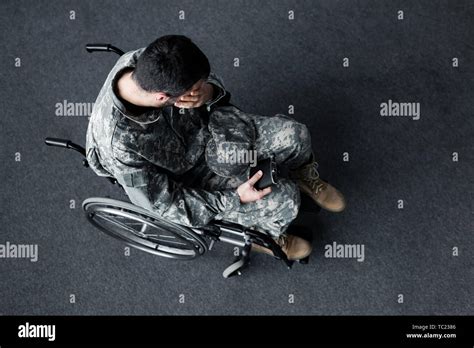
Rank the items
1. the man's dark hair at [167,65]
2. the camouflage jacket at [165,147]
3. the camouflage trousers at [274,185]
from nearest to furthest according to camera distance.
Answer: the man's dark hair at [167,65] < the camouflage jacket at [165,147] < the camouflage trousers at [274,185]

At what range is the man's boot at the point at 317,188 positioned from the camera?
2033 mm

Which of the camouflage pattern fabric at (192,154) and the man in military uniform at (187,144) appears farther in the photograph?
the camouflage pattern fabric at (192,154)

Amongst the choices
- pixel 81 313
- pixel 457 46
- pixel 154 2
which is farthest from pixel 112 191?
pixel 457 46

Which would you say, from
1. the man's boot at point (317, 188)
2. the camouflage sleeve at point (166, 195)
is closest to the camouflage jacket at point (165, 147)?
the camouflage sleeve at point (166, 195)

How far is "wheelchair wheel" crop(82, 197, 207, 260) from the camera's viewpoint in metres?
1.79

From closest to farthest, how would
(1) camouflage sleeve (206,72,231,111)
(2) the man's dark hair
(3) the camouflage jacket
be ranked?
1. (2) the man's dark hair
2. (3) the camouflage jacket
3. (1) camouflage sleeve (206,72,231,111)

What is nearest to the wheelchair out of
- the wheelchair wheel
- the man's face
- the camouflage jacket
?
the wheelchair wheel

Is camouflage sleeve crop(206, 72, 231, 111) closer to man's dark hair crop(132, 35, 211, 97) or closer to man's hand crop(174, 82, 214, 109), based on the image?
man's hand crop(174, 82, 214, 109)

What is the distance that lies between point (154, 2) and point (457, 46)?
1322mm

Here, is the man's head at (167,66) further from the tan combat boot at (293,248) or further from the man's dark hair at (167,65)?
the tan combat boot at (293,248)
